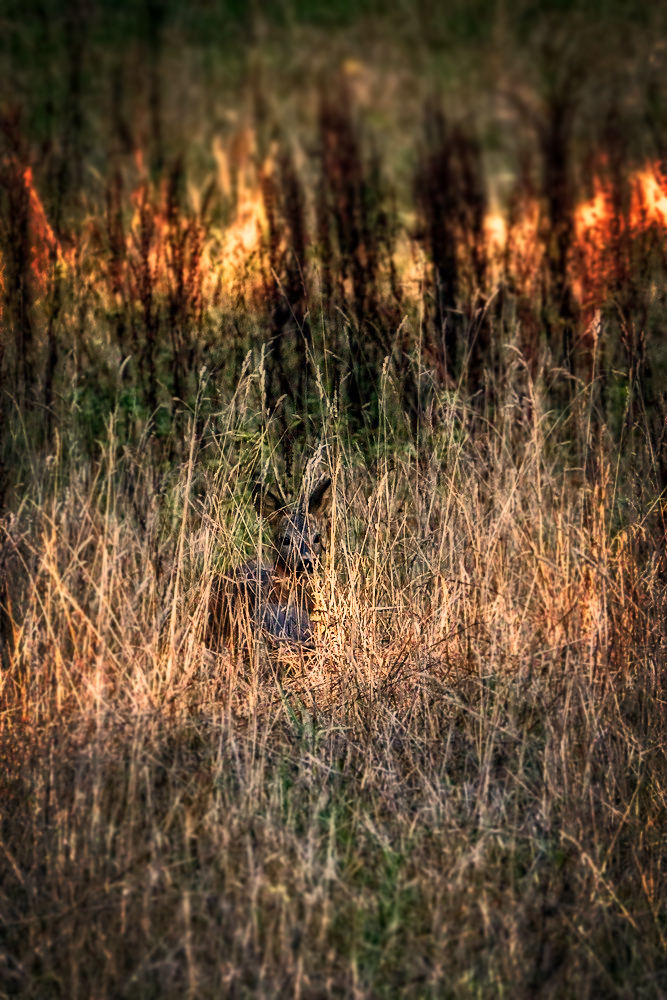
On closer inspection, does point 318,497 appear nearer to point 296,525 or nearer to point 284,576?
point 296,525

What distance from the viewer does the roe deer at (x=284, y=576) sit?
2.46 m

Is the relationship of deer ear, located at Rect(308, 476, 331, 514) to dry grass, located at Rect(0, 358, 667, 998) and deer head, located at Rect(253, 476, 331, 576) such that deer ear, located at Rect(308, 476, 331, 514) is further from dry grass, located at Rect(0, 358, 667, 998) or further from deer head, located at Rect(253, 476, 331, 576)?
dry grass, located at Rect(0, 358, 667, 998)

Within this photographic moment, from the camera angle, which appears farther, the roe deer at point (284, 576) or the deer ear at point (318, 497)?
the deer ear at point (318, 497)

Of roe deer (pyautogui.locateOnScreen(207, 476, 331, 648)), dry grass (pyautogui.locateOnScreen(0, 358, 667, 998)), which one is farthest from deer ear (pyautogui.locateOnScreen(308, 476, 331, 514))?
dry grass (pyautogui.locateOnScreen(0, 358, 667, 998))

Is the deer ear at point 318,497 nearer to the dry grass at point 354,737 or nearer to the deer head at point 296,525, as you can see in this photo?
the deer head at point 296,525

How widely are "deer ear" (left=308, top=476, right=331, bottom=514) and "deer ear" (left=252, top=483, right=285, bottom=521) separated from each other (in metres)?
0.08

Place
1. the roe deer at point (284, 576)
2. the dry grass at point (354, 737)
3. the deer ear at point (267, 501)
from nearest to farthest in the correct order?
the dry grass at point (354, 737)
the roe deer at point (284, 576)
the deer ear at point (267, 501)

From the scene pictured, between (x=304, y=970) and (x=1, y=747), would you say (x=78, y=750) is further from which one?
(x=304, y=970)

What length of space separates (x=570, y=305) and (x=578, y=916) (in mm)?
1779

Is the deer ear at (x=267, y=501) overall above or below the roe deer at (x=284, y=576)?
above

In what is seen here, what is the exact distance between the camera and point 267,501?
263cm

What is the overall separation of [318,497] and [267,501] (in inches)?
5.9

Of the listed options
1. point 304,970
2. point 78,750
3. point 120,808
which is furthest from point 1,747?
point 304,970

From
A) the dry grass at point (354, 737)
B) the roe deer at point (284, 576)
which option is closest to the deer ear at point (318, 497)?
the roe deer at point (284, 576)
